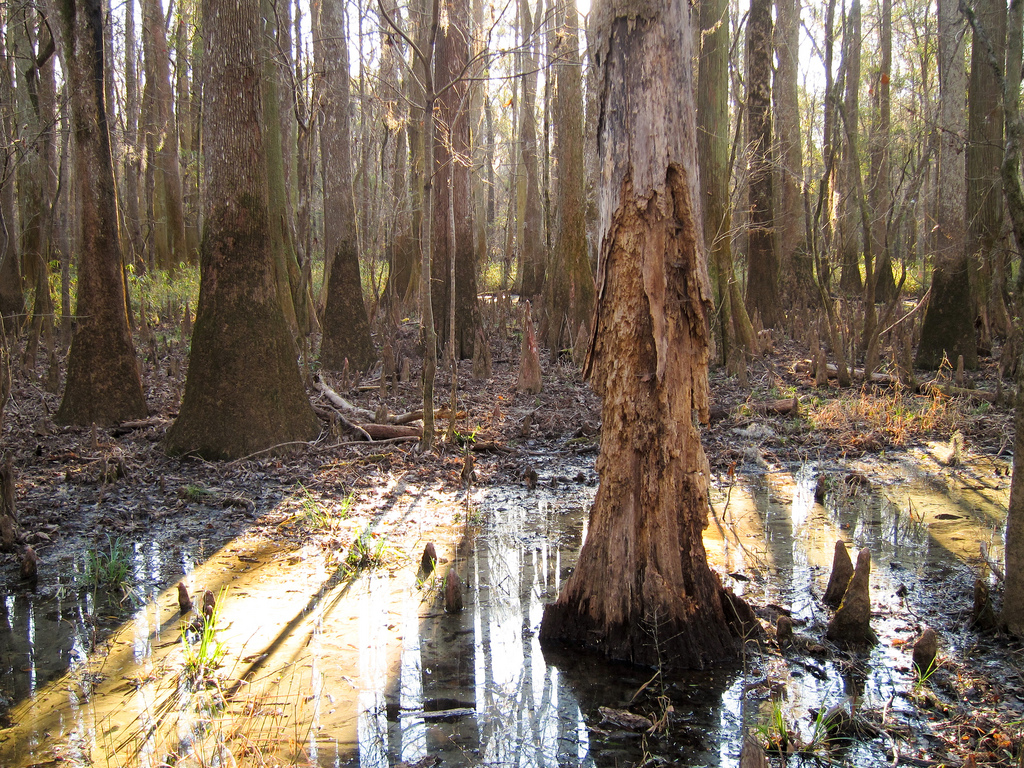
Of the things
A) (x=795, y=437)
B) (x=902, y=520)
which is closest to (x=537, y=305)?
(x=795, y=437)

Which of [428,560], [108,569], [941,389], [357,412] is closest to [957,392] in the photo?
[941,389]

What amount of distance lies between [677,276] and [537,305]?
971 cm

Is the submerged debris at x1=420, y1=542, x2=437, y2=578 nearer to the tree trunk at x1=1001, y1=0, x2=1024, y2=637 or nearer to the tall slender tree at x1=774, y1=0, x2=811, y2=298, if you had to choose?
the tree trunk at x1=1001, y1=0, x2=1024, y2=637

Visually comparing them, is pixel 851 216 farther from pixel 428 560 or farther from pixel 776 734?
pixel 776 734

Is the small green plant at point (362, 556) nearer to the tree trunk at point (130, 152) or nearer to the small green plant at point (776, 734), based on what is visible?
the small green plant at point (776, 734)

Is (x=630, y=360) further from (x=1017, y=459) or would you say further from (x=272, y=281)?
(x=272, y=281)

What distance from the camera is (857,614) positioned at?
3.17 metres

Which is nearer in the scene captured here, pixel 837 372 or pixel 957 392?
pixel 957 392

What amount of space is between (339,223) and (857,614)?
8067 millimetres

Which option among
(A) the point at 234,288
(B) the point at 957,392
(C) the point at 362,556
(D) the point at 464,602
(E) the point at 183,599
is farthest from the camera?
(B) the point at 957,392

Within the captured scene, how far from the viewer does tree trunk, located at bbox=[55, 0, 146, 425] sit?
6.12 meters

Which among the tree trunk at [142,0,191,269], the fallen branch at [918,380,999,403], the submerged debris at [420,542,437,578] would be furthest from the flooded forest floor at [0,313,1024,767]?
the tree trunk at [142,0,191,269]

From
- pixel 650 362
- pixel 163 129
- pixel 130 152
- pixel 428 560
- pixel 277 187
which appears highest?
pixel 163 129

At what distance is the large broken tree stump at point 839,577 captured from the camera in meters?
3.52
